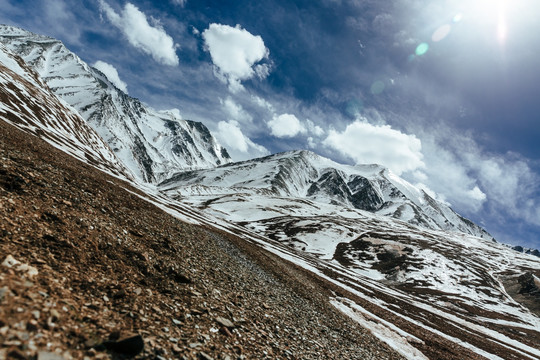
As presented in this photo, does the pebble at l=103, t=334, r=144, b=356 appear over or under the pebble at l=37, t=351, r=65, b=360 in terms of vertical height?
under

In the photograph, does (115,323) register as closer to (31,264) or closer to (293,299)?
(31,264)

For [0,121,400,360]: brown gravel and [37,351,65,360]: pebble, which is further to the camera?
[0,121,400,360]: brown gravel

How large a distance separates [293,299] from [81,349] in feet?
63.9

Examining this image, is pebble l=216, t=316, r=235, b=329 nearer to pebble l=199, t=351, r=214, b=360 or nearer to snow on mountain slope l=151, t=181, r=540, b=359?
pebble l=199, t=351, r=214, b=360

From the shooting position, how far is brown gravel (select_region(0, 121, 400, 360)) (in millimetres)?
6141

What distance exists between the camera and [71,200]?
15.6 meters

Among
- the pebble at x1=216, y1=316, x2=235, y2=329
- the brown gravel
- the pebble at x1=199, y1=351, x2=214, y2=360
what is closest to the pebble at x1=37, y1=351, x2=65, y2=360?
the brown gravel

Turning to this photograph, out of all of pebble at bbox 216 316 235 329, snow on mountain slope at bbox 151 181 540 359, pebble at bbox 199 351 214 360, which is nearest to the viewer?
pebble at bbox 199 351 214 360

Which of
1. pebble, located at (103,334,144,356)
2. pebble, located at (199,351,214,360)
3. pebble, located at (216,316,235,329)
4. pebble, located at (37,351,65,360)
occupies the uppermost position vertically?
pebble, located at (37,351,65,360)

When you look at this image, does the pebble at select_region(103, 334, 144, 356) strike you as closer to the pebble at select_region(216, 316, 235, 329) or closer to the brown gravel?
the brown gravel

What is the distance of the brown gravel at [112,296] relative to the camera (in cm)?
614

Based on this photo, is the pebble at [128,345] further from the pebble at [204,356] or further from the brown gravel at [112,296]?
the pebble at [204,356]

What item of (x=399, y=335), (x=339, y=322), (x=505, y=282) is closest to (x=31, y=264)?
(x=339, y=322)

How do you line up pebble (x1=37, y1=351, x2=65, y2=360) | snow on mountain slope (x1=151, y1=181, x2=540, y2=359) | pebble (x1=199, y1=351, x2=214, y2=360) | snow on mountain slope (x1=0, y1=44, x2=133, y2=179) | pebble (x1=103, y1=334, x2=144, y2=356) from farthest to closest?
1. snow on mountain slope (x1=0, y1=44, x2=133, y2=179)
2. snow on mountain slope (x1=151, y1=181, x2=540, y2=359)
3. pebble (x1=199, y1=351, x2=214, y2=360)
4. pebble (x1=103, y1=334, x2=144, y2=356)
5. pebble (x1=37, y1=351, x2=65, y2=360)
